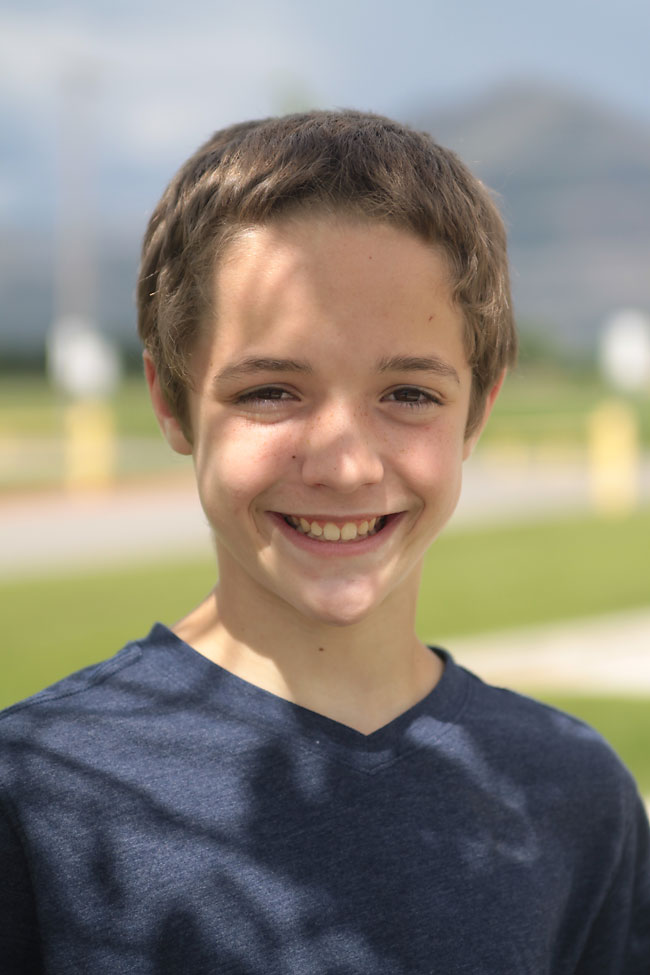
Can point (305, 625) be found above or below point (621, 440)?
below

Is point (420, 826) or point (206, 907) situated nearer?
point (206, 907)

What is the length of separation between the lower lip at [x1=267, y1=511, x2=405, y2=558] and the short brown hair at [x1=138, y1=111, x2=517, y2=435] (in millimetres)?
230

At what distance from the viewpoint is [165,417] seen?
1.70 metres

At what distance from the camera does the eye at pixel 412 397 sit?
1511 millimetres

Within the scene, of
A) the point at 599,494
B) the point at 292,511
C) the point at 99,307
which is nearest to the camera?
the point at 292,511

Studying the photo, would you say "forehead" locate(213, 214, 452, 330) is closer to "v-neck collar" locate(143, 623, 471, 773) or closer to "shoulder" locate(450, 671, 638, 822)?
"v-neck collar" locate(143, 623, 471, 773)

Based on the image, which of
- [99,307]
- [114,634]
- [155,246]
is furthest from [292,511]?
[99,307]

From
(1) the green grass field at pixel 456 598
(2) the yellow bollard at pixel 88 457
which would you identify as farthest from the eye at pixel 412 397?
(2) the yellow bollard at pixel 88 457

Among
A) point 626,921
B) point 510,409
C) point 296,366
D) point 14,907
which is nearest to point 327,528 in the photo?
point 296,366

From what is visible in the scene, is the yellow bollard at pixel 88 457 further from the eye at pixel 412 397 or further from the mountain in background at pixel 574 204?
the mountain in background at pixel 574 204

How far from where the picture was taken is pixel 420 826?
1.52 meters

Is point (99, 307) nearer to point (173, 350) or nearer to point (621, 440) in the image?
point (621, 440)

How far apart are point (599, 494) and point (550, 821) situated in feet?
44.6

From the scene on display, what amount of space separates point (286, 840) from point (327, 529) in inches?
15.6
